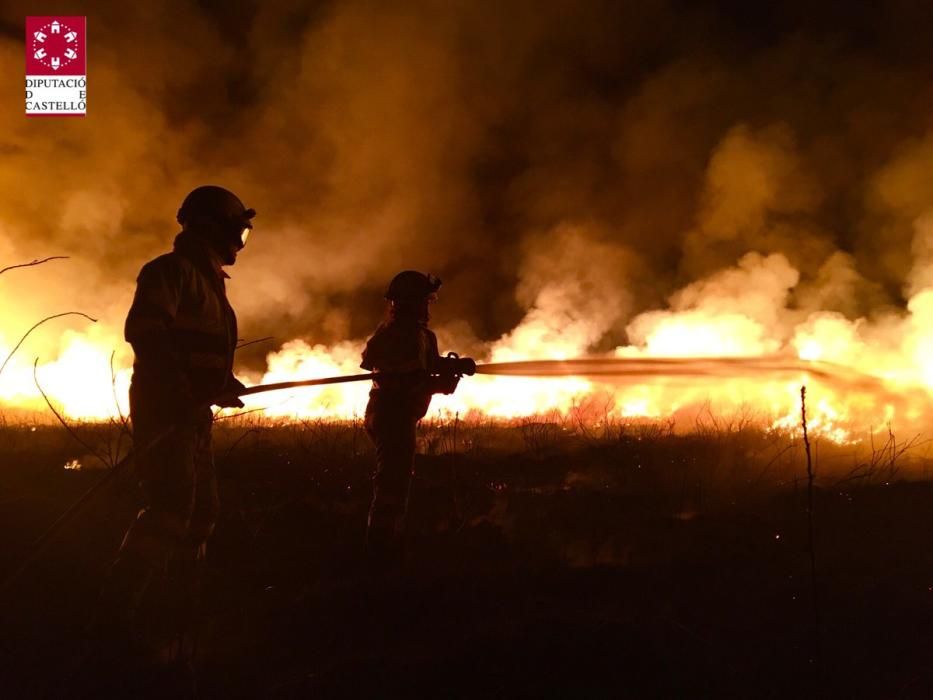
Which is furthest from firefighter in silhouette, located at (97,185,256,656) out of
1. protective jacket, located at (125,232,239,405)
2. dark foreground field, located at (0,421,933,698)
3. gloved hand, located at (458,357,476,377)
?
gloved hand, located at (458,357,476,377)

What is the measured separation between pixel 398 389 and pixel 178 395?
1.88 m

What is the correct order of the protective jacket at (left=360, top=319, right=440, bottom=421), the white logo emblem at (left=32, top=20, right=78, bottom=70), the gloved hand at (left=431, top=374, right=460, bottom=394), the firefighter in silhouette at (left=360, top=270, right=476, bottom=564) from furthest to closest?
the white logo emblem at (left=32, top=20, right=78, bottom=70) → the gloved hand at (left=431, top=374, right=460, bottom=394) → the protective jacket at (left=360, top=319, right=440, bottom=421) → the firefighter in silhouette at (left=360, top=270, right=476, bottom=564)

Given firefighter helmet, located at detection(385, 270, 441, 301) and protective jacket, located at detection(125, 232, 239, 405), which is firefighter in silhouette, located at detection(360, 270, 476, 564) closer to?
firefighter helmet, located at detection(385, 270, 441, 301)

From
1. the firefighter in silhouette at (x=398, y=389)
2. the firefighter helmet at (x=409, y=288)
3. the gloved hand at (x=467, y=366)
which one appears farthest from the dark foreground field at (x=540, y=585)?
the firefighter helmet at (x=409, y=288)

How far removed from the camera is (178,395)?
9.54 feet

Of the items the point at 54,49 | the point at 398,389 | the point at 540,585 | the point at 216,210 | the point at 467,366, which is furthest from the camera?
the point at 54,49

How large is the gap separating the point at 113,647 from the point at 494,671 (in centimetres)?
216

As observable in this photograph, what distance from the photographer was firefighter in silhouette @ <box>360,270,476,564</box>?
4305mm

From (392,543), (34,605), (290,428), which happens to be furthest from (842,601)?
(290,428)

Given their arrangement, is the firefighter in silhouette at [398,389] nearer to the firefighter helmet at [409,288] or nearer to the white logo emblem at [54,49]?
the firefighter helmet at [409,288]

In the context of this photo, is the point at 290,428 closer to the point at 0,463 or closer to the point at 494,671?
the point at 0,463

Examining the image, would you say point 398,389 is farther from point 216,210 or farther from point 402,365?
point 216,210

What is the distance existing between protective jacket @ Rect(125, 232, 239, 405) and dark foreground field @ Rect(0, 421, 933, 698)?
4.96ft

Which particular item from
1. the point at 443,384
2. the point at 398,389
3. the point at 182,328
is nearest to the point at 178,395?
the point at 182,328
